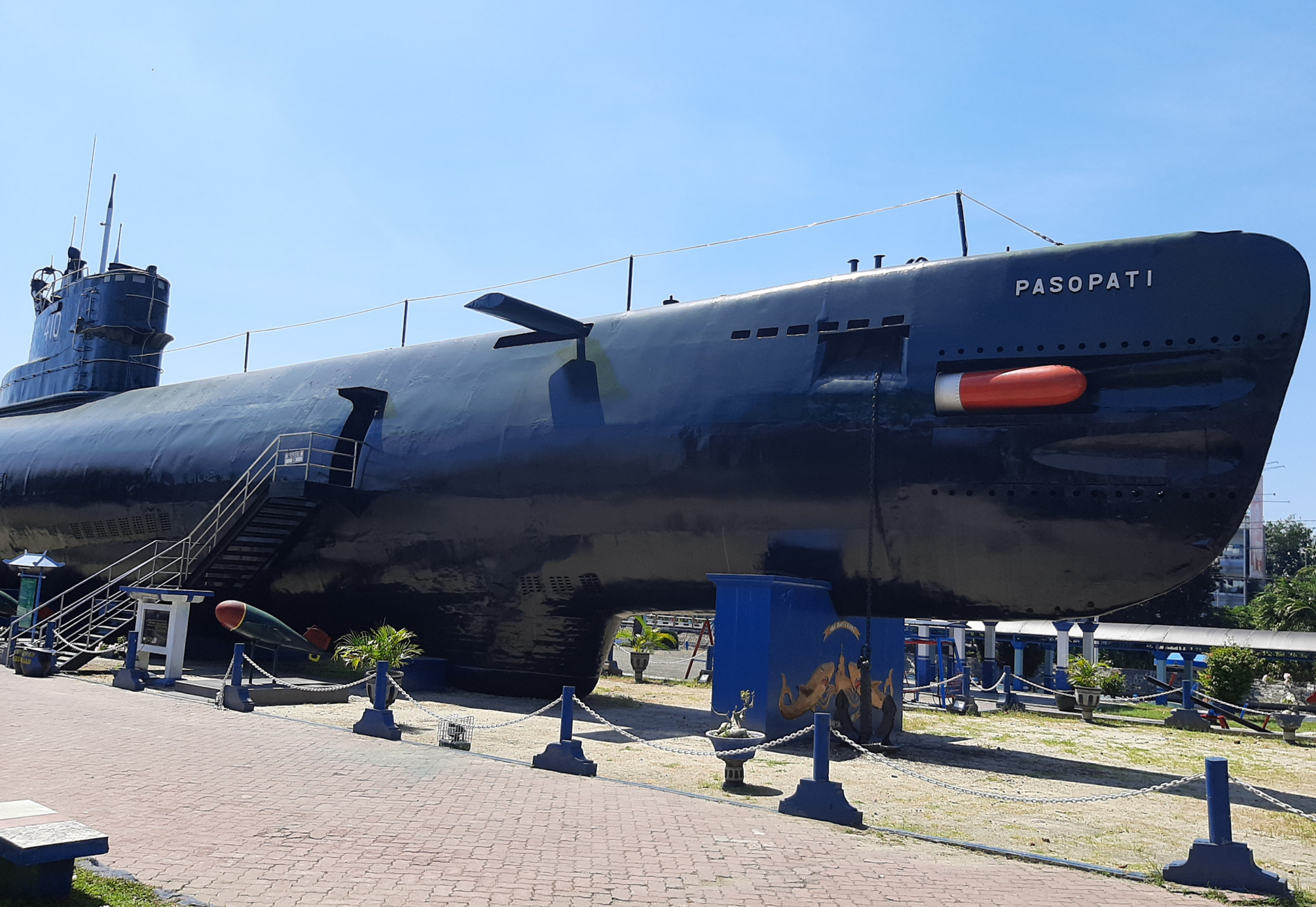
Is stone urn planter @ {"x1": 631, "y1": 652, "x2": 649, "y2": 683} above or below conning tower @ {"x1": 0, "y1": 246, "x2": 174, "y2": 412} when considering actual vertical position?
below

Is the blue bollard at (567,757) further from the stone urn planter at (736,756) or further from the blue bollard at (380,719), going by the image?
the blue bollard at (380,719)

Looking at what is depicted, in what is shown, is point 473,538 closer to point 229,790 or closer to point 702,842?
point 229,790

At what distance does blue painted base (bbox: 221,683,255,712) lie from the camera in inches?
603

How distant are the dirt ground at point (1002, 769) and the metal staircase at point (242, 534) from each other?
1.89 m

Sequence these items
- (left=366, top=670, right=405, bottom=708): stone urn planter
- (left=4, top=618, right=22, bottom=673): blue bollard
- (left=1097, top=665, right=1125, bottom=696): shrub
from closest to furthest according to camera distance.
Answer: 1. (left=366, top=670, right=405, bottom=708): stone urn planter
2. (left=4, top=618, right=22, bottom=673): blue bollard
3. (left=1097, top=665, right=1125, bottom=696): shrub

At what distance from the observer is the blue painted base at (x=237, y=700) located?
1533 centimetres

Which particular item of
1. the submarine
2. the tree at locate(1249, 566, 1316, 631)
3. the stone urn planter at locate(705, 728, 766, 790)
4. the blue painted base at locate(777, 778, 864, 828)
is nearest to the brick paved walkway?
the blue painted base at locate(777, 778, 864, 828)

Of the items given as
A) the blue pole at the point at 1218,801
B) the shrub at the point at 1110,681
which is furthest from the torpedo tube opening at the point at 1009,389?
the shrub at the point at 1110,681

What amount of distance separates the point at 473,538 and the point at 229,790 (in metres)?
9.48

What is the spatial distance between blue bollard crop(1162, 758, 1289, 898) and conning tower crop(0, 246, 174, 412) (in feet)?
95.3

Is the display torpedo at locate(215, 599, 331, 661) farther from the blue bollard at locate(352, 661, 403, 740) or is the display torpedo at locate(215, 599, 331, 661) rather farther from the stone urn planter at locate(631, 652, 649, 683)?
the stone urn planter at locate(631, 652, 649, 683)

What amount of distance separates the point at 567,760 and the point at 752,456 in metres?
5.69

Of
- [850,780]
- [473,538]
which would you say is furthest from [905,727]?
[473,538]

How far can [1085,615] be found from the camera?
13.8 m
